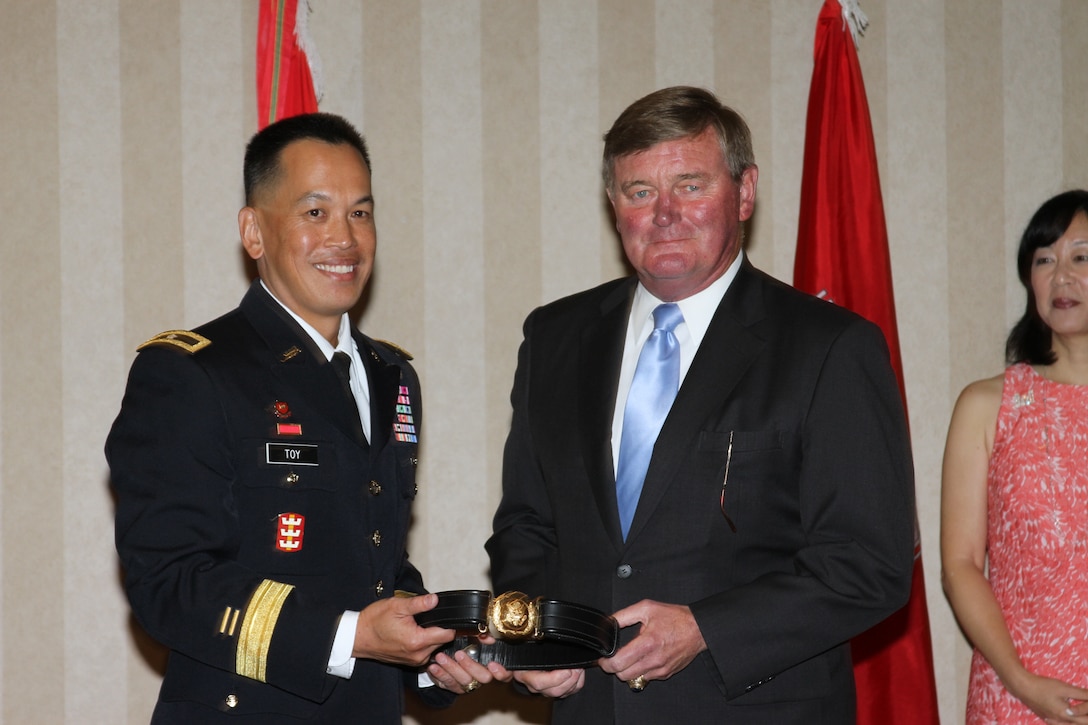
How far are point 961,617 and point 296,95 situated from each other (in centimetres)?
244

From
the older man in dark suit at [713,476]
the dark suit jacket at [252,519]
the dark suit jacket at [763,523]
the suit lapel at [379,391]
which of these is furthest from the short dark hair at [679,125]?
the dark suit jacket at [252,519]

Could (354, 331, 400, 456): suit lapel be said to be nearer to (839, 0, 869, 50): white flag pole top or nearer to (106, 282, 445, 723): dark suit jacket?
(106, 282, 445, 723): dark suit jacket

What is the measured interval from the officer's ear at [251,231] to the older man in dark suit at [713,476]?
703 millimetres

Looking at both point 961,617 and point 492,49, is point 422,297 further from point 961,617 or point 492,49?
point 961,617

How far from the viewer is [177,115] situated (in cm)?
357

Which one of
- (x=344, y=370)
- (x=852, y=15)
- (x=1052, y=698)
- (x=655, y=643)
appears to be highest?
(x=852, y=15)

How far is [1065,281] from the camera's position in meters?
3.07

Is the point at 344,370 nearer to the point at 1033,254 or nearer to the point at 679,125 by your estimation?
the point at 679,125

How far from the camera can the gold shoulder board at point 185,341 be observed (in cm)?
210

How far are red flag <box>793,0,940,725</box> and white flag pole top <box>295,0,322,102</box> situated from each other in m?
1.58

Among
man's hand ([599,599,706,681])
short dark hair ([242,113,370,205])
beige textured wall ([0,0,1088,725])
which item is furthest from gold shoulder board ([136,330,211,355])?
beige textured wall ([0,0,1088,725])

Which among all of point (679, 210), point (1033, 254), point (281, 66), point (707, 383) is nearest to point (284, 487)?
point (707, 383)

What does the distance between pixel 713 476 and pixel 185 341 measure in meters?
1.04

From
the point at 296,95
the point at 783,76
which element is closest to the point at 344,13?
the point at 296,95
